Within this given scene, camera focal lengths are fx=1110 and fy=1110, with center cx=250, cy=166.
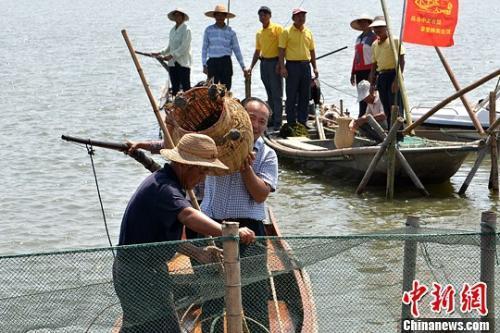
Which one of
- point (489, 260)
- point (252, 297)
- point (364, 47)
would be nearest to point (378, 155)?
point (364, 47)

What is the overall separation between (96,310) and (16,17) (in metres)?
63.6

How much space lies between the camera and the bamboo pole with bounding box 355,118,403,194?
1202 cm

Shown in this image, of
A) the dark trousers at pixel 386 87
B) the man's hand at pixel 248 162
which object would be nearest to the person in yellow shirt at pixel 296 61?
the dark trousers at pixel 386 87

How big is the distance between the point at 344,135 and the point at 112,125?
28.9 ft

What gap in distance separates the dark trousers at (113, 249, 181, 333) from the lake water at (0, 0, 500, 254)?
6.22 metres

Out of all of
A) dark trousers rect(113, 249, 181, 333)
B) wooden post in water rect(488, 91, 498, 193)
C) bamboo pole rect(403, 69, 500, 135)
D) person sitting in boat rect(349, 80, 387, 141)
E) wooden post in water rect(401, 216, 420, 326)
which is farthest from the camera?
person sitting in boat rect(349, 80, 387, 141)

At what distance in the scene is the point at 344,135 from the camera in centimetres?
1343

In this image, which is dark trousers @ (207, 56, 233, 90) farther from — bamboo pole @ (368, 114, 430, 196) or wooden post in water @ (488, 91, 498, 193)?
wooden post in water @ (488, 91, 498, 193)

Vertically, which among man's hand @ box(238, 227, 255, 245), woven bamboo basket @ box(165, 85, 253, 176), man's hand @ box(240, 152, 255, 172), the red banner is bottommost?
man's hand @ box(238, 227, 255, 245)

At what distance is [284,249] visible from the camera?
17.7 ft

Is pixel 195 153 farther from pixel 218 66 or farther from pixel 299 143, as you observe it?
pixel 218 66

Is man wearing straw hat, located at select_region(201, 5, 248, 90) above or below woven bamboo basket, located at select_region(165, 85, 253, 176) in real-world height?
below

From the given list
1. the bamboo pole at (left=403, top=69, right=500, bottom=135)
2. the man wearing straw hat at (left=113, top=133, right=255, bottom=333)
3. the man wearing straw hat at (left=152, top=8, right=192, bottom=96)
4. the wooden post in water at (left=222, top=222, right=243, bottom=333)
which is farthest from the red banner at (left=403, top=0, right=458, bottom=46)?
the wooden post in water at (left=222, top=222, right=243, bottom=333)

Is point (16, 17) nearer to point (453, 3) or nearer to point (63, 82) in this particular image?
point (63, 82)
